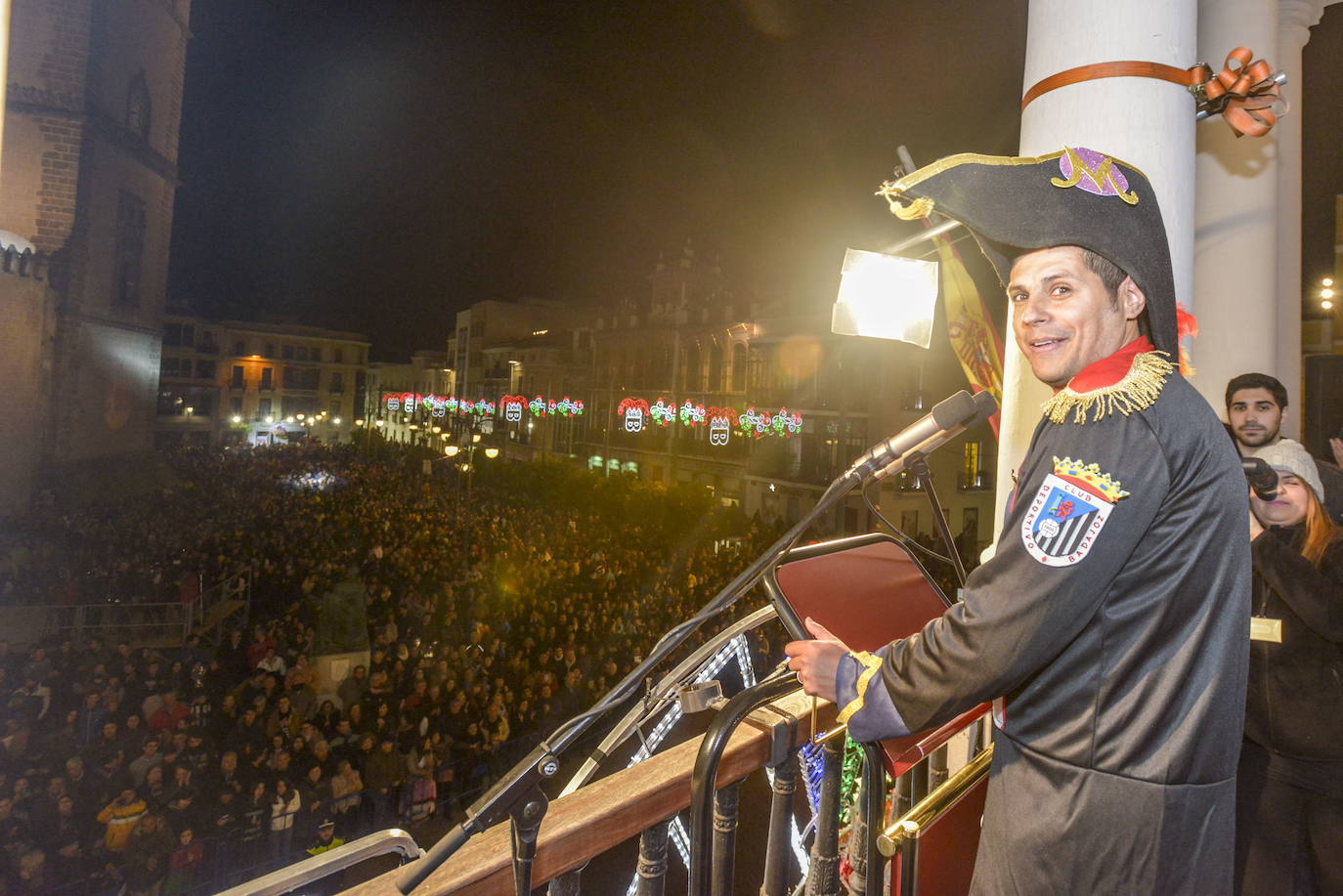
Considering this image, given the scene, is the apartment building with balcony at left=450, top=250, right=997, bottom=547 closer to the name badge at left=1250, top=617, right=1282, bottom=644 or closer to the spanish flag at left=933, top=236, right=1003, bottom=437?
the spanish flag at left=933, top=236, right=1003, bottom=437

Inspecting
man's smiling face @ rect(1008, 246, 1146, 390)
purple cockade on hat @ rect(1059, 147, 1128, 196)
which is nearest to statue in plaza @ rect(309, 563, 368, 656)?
man's smiling face @ rect(1008, 246, 1146, 390)

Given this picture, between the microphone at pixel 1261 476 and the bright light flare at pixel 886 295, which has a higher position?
the bright light flare at pixel 886 295

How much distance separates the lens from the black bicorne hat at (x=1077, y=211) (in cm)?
124

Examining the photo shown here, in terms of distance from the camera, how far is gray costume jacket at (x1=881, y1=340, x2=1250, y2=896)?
1063mm

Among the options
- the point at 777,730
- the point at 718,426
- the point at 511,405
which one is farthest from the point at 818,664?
the point at 511,405

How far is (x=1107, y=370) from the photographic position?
1.19 meters

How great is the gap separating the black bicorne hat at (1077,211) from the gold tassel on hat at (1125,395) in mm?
134

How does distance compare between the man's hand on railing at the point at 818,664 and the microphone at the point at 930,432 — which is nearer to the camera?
the man's hand on railing at the point at 818,664

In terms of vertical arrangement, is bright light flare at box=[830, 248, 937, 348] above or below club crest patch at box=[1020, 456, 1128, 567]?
above

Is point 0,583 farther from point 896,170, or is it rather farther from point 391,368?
point 391,368

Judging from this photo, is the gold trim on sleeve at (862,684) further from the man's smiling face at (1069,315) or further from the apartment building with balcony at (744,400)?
the apartment building with balcony at (744,400)

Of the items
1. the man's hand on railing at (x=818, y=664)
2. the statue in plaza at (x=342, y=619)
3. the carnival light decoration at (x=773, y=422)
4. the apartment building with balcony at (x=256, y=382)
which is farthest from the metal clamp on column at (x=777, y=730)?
the apartment building with balcony at (x=256, y=382)

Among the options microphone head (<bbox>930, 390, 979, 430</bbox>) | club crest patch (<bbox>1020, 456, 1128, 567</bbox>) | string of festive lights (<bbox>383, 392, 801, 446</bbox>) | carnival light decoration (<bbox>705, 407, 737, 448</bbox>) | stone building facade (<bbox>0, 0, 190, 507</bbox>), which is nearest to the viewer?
club crest patch (<bbox>1020, 456, 1128, 567</bbox>)

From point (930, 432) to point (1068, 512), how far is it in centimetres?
51
